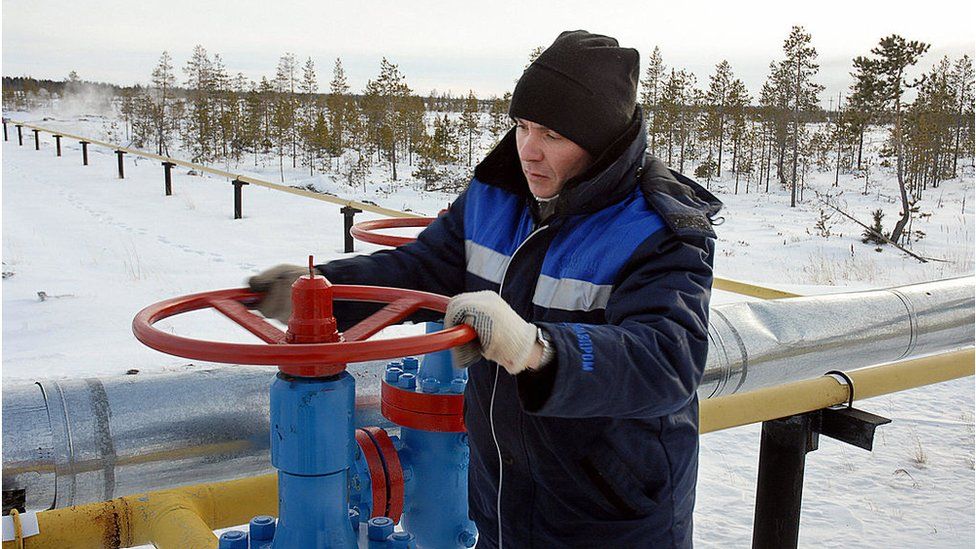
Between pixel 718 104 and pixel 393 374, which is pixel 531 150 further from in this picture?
pixel 718 104

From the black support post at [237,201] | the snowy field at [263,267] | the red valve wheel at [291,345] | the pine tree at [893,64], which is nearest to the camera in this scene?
the red valve wheel at [291,345]

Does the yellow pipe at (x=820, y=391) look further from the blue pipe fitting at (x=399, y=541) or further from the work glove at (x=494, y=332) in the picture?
the work glove at (x=494, y=332)

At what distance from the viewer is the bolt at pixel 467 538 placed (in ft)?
6.58

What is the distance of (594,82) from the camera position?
1556 mm

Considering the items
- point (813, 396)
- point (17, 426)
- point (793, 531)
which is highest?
point (17, 426)

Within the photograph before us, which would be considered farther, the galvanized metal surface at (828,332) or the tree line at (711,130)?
the tree line at (711,130)

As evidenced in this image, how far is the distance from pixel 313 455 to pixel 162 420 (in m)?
0.60

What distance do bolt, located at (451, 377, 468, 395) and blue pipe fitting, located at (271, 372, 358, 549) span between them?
61 cm

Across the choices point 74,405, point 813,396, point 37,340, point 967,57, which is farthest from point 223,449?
point 967,57

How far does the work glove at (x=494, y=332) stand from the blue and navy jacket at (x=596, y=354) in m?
0.05

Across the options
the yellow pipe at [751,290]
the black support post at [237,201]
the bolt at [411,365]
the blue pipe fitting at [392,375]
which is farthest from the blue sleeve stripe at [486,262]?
the black support post at [237,201]

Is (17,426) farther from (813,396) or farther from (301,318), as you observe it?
(813,396)

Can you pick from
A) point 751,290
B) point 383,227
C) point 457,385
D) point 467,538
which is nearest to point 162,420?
point 457,385

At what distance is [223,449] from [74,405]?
32cm
